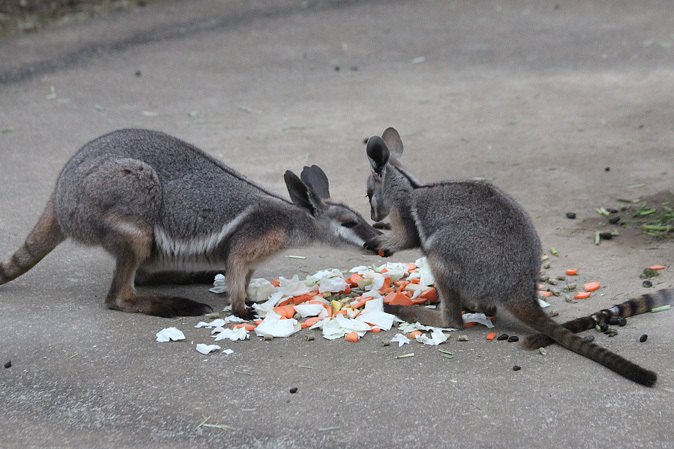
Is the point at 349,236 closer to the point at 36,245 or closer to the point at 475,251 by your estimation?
the point at 475,251

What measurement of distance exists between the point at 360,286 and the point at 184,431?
1.95 metres

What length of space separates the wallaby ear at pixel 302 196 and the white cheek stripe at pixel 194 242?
293mm

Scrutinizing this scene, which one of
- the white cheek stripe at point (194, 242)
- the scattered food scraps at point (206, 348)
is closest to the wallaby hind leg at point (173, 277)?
the white cheek stripe at point (194, 242)

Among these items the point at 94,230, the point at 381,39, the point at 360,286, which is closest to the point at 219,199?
the point at 94,230

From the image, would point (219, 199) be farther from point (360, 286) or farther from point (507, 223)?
point (507, 223)

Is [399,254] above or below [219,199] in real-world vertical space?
below

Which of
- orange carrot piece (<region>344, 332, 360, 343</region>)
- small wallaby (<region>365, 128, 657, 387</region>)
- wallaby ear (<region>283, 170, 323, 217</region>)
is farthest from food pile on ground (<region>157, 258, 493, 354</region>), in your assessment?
wallaby ear (<region>283, 170, 323, 217</region>)

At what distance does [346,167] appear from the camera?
24.3 ft

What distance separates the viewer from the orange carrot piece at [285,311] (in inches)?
191

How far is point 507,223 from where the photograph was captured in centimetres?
446

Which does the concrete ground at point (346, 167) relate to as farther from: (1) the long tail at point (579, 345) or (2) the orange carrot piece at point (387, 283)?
(2) the orange carrot piece at point (387, 283)

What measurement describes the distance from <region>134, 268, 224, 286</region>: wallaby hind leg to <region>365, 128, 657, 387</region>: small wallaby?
142 cm

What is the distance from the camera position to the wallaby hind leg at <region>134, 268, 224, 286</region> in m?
5.48

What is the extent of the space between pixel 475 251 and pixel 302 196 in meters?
1.19
